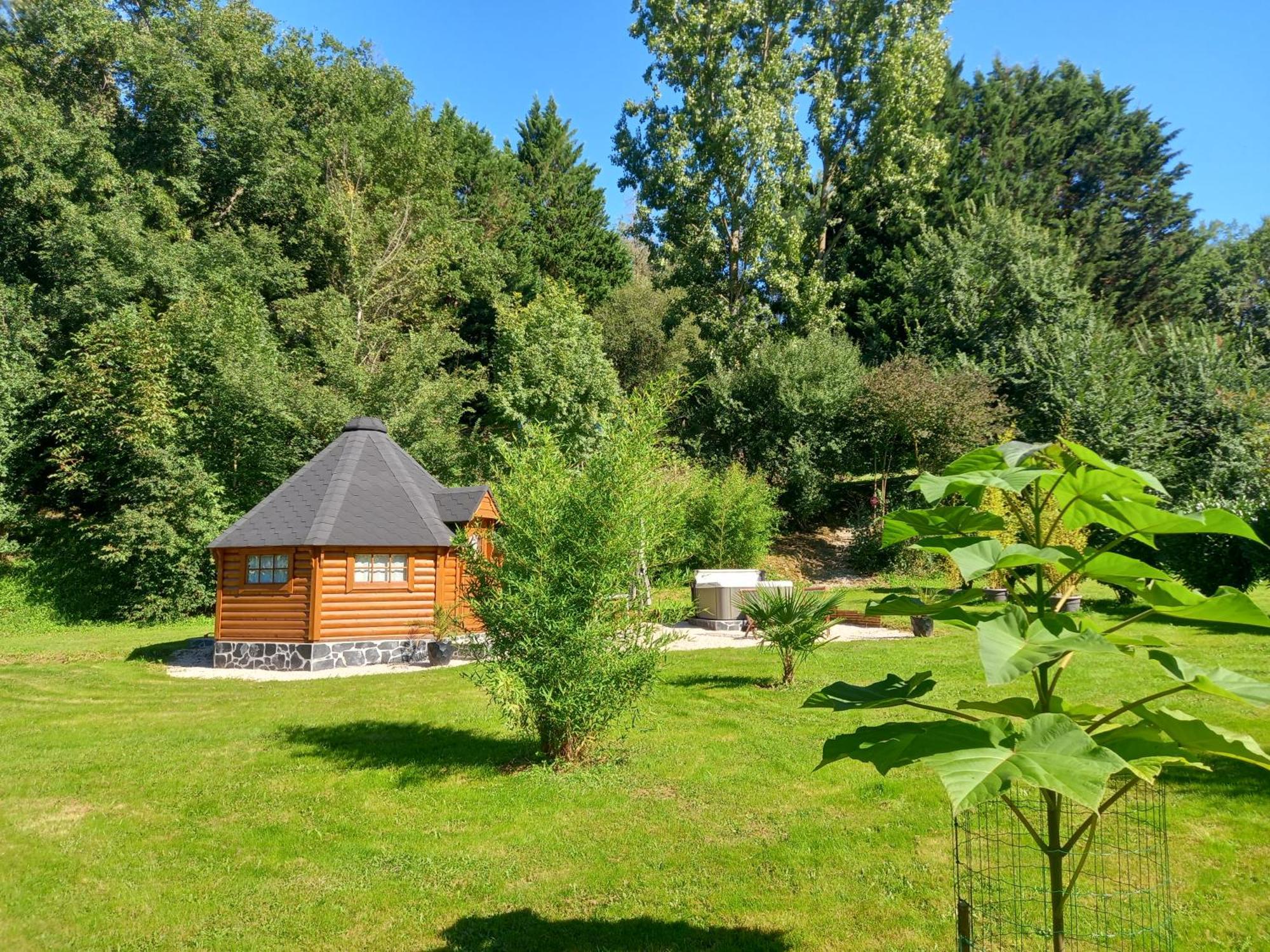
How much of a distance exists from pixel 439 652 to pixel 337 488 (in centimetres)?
383

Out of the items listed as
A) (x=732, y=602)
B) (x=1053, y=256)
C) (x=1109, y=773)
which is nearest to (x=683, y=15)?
(x=1053, y=256)

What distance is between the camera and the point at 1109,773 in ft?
5.07

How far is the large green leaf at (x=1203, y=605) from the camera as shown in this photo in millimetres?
1737

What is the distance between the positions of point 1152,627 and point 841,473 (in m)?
12.9

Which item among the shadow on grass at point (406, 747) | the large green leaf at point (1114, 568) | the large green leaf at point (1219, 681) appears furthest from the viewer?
the shadow on grass at point (406, 747)

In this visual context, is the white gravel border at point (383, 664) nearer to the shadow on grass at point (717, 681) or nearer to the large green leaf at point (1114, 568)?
the shadow on grass at point (717, 681)

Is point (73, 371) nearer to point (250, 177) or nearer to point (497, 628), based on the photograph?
point (250, 177)

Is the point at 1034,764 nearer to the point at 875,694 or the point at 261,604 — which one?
the point at 875,694

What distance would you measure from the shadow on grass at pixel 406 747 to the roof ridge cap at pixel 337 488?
524 cm

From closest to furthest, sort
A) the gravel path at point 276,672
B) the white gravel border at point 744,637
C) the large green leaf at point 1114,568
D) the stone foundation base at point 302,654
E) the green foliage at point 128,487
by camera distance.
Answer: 1. the large green leaf at point 1114,568
2. the gravel path at point 276,672
3. the stone foundation base at point 302,654
4. the white gravel border at point 744,637
5. the green foliage at point 128,487

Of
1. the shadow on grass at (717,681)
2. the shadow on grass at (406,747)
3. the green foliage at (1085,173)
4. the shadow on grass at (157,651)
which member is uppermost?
the green foliage at (1085,173)

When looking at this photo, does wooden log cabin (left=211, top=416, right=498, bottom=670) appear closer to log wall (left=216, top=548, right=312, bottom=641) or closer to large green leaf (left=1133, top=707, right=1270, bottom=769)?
log wall (left=216, top=548, right=312, bottom=641)

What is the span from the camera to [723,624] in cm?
1723

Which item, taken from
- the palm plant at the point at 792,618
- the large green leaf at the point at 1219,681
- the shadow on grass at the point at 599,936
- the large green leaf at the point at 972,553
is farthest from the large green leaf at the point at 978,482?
the palm plant at the point at 792,618
